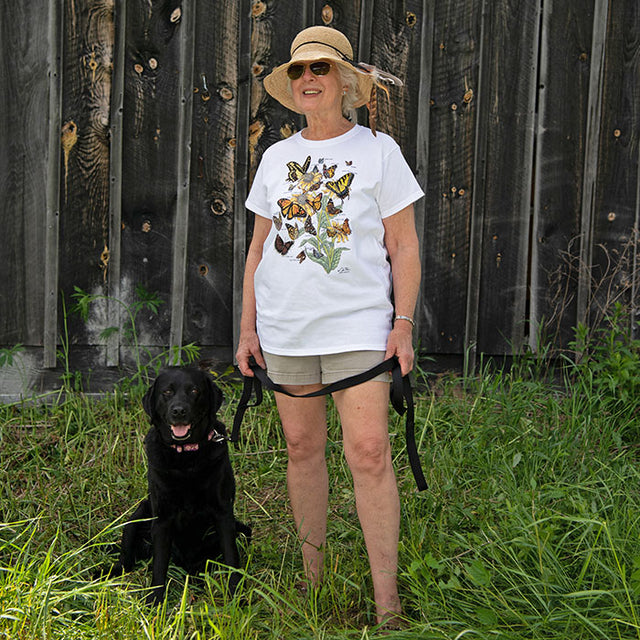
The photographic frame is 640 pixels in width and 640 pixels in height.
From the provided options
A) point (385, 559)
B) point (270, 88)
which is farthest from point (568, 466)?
point (270, 88)

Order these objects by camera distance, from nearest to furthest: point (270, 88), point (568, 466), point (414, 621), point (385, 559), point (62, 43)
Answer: point (414, 621), point (385, 559), point (270, 88), point (568, 466), point (62, 43)

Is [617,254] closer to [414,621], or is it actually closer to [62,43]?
[414,621]

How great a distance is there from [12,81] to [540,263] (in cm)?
335

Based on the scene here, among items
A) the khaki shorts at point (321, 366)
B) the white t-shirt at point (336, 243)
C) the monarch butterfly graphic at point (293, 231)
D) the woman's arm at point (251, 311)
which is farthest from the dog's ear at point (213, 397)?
the monarch butterfly graphic at point (293, 231)

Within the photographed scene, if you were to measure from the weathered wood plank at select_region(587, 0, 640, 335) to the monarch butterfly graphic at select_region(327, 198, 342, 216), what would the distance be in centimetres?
249

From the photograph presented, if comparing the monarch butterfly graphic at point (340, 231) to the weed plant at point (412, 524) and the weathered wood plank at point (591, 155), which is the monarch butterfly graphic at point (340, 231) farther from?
the weathered wood plank at point (591, 155)

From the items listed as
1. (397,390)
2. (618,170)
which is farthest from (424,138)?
(397,390)

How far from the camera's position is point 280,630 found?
2.46 m

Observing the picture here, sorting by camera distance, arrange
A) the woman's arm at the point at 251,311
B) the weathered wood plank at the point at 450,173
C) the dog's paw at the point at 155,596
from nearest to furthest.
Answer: the dog's paw at the point at 155,596 → the woman's arm at the point at 251,311 → the weathered wood plank at the point at 450,173

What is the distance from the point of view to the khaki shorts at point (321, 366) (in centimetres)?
256

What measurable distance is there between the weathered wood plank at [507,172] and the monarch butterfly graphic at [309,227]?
2207 mm

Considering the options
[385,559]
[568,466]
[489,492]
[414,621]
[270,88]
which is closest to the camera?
[414,621]

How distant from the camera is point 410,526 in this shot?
115 inches

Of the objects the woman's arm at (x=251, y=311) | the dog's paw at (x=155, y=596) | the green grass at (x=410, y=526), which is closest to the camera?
the green grass at (x=410, y=526)
